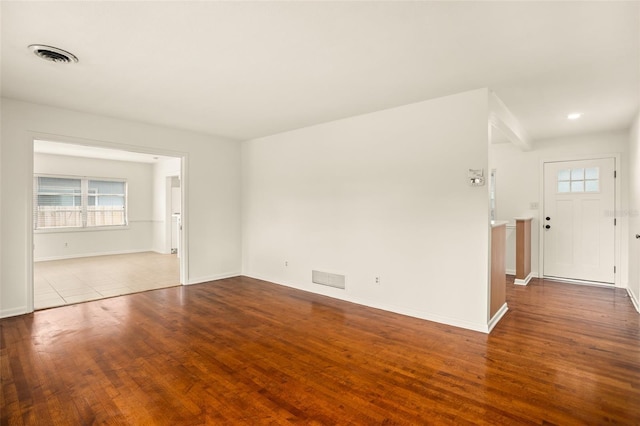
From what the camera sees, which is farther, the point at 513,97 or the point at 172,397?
the point at 513,97

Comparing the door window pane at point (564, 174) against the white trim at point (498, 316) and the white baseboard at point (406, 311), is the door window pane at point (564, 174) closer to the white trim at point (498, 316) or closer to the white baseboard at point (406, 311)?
the white trim at point (498, 316)

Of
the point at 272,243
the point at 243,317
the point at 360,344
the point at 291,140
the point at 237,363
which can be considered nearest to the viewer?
the point at 237,363

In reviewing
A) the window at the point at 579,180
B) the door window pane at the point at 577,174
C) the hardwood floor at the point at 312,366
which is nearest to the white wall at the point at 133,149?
the hardwood floor at the point at 312,366

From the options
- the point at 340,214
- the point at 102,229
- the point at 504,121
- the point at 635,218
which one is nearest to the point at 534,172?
the point at 635,218

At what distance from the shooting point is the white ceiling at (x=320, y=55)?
2.04m

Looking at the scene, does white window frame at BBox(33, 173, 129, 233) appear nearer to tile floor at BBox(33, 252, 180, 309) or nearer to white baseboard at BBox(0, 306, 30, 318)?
tile floor at BBox(33, 252, 180, 309)

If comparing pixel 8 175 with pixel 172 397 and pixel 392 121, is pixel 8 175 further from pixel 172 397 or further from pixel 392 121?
pixel 392 121

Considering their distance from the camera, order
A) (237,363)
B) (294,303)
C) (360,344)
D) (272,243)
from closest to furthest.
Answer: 1. (237,363)
2. (360,344)
3. (294,303)
4. (272,243)

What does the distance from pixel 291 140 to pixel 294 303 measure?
2.62 metres

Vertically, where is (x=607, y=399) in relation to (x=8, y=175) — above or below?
below

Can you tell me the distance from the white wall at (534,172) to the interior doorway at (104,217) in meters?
6.00

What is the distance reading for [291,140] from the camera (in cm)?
530

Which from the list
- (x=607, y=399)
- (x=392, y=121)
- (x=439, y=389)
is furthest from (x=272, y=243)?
(x=607, y=399)

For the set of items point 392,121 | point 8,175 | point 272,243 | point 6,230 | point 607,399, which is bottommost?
point 607,399
